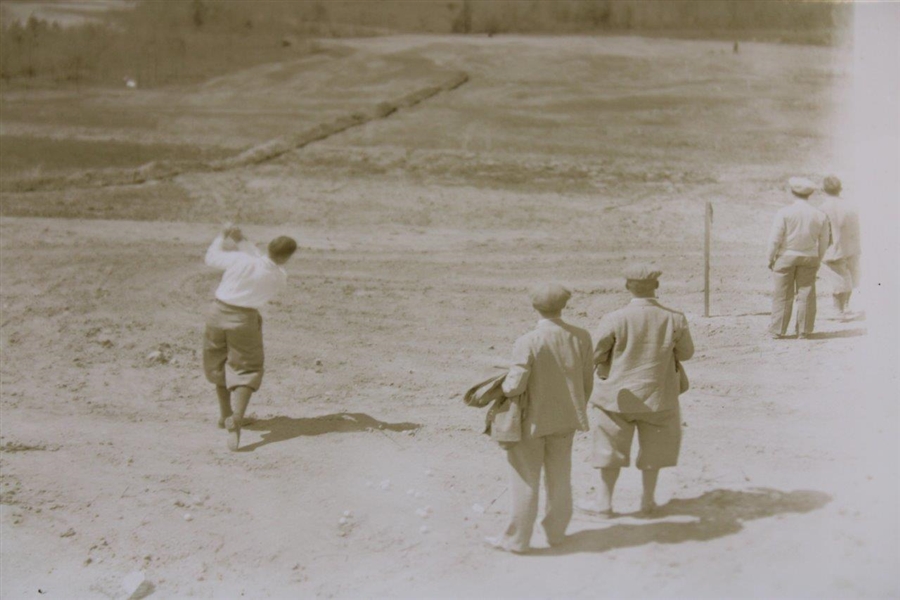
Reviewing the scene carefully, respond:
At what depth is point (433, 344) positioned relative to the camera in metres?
11.0

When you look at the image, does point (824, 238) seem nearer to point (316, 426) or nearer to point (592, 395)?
point (592, 395)

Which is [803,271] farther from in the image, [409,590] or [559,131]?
[559,131]

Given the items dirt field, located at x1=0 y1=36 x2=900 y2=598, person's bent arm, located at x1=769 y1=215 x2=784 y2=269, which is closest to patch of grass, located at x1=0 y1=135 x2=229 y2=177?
dirt field, located at x1=0 y1=36 x2=900 y2=598

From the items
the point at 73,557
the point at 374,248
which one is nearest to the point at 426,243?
the point at 374,248

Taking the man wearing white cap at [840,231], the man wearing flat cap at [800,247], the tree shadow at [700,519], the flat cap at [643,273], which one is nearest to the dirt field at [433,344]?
the tree shadow at [700,519]

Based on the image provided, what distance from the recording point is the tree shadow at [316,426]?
8.62 meters

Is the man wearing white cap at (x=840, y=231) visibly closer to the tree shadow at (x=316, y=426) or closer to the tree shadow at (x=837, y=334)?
the tree shadow at (x=837, y=334)

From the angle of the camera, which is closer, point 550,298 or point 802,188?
point 550,298

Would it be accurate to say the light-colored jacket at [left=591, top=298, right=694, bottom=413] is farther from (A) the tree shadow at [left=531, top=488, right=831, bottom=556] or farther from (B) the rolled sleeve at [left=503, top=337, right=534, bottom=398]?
(A) the tree shadow at [left=531, top=488, right=831, bottom=556]

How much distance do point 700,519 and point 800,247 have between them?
13.2ft

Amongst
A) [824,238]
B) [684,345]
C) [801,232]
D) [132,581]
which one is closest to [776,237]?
[801,232]

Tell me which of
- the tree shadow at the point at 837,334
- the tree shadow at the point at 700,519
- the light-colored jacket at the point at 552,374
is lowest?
the tree shadow at the point at 700,519

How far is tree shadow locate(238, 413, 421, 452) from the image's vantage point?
8.62 meters

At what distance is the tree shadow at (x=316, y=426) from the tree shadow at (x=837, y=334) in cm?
400
